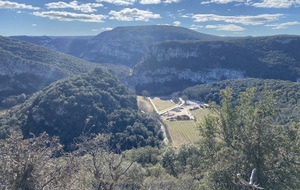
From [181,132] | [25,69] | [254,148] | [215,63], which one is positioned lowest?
[181,132]

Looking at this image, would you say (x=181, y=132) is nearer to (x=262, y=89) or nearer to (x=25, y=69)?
(x=262, y=89)

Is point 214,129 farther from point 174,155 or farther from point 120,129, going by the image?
point 120,129

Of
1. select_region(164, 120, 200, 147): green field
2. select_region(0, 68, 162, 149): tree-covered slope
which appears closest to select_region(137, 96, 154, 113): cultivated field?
select_region(164, 120, 200, 147): green field

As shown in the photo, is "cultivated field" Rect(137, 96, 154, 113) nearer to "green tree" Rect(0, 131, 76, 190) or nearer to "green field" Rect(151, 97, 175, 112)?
"green field" Rect(151, 97, 175, 112)

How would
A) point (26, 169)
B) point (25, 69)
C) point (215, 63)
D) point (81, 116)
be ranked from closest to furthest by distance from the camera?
point (26, 169) → point (81, 116) → point (25, 69) → point (215, 63)

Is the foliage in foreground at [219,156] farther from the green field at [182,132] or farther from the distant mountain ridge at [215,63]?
the distant mountain ridge at [215,63]

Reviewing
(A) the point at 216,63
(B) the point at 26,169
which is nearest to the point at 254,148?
(B) the point at 26,169

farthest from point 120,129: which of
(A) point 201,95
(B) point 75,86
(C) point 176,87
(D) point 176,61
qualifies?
(D) point 176,61
